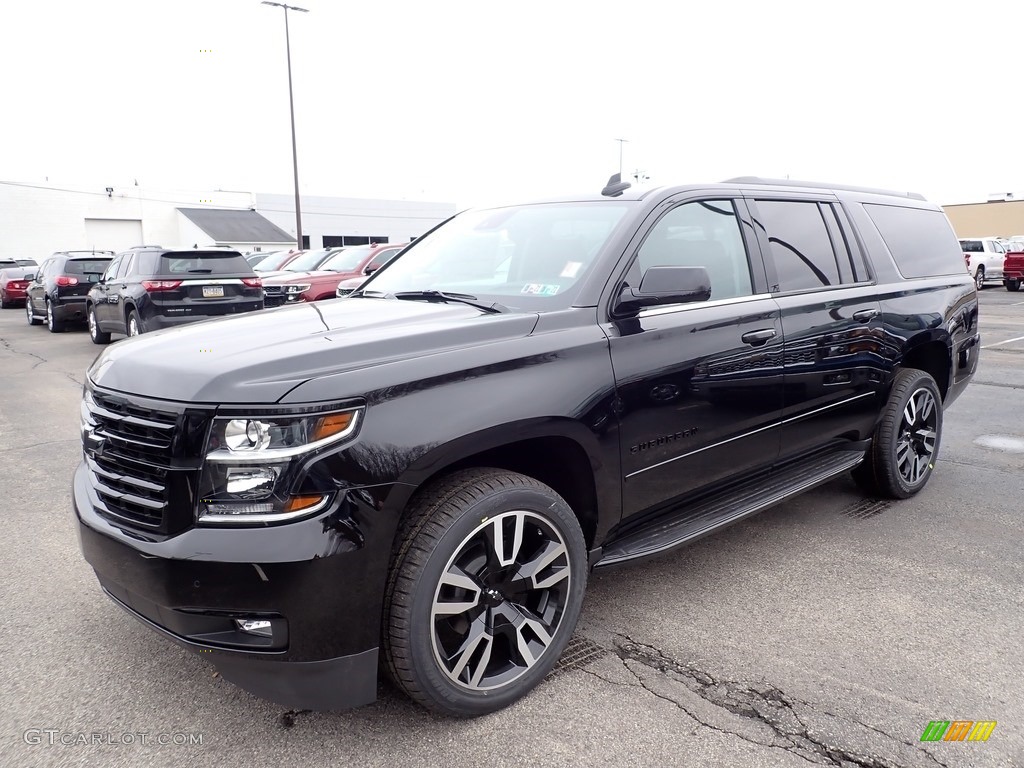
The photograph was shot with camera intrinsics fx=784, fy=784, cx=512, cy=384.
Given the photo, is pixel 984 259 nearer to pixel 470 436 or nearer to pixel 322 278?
pixel 322 278

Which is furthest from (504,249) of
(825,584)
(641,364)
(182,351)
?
(825,584)

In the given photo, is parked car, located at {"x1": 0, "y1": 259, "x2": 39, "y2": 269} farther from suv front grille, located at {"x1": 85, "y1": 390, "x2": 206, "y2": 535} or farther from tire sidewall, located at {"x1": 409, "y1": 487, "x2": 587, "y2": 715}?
tire sidewall, located at {"x1": 409, "y1": 487, "x2": 587, "y2": 715}

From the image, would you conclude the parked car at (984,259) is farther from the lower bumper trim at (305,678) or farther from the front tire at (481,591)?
the lower bumper trim at (305,678)

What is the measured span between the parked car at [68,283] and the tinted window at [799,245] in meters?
16.5

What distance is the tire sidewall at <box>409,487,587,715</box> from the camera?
246 centimetres

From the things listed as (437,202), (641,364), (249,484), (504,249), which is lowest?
(249,484)

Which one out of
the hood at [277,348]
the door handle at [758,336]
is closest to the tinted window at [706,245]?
the door handle at [758,336]

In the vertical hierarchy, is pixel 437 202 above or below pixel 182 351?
above

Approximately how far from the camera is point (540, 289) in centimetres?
328

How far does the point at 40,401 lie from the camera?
872 centimetres

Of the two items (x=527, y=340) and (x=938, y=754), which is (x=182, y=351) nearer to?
(x=527, y=340)

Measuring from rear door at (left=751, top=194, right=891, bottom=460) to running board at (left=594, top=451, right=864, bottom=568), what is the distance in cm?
13

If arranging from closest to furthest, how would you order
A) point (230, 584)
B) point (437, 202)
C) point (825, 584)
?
point (230, 584) → point (825, 584) → point (437, 202)

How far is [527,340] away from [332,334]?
704mm
